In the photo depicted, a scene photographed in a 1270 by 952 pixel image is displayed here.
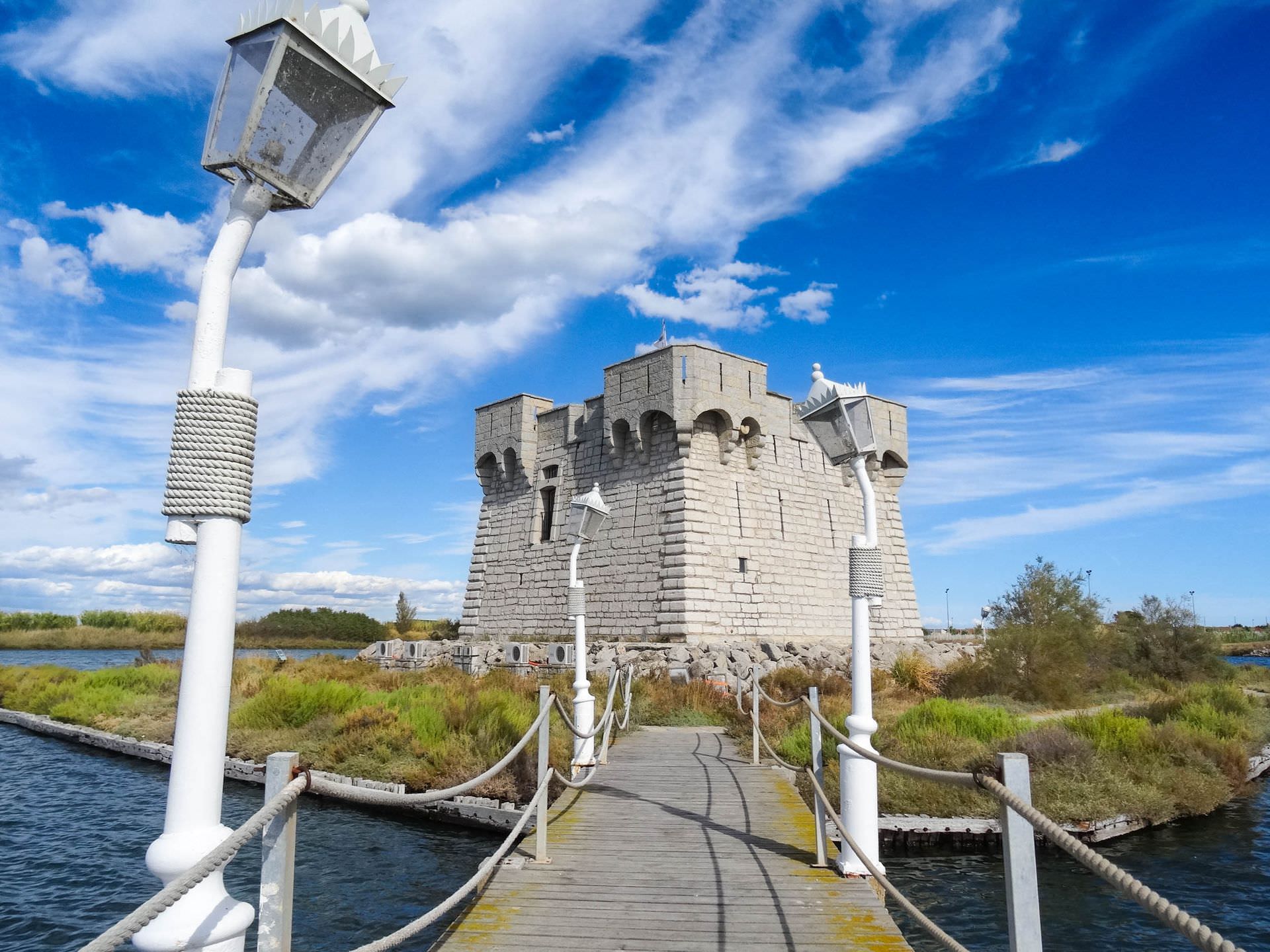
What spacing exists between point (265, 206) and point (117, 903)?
23.3 feet

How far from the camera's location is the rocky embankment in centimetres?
1633

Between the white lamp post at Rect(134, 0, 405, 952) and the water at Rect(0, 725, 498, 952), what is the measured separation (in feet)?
15.3

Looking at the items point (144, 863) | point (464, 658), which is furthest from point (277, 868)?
point (464, 658)

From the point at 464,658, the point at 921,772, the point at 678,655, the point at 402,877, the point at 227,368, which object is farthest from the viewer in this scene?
the point at 464,658

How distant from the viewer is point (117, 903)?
6980 mm

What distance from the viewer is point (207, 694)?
7.57 feet

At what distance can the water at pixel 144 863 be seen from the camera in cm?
647

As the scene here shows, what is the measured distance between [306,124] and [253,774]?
→ 10.8m

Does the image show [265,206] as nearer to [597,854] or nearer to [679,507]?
[597,854]

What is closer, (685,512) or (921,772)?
(921,772)

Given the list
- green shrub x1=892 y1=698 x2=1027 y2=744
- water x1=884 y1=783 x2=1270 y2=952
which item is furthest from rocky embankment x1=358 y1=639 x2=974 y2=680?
water x1=884 y1=783 x2=1270 y2=952

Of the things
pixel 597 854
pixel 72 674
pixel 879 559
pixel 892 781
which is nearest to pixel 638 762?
pixel 892 781

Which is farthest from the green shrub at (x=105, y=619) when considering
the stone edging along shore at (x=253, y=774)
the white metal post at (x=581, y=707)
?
the white metal post at (x=581, y=707)

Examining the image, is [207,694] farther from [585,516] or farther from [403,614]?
[403,614]
